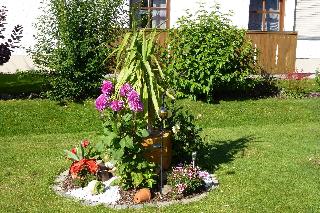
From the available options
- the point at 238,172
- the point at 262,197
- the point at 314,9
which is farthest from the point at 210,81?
the point at 314,9

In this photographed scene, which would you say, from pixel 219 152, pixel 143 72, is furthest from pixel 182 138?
pixel 219 152

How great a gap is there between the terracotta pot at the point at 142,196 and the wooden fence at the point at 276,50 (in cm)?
1075

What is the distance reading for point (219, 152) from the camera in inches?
368

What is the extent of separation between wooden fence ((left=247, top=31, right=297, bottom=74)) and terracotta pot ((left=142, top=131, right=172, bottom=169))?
9813 millimetres

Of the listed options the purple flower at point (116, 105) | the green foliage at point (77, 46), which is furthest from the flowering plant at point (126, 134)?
the green foliage at point (77, 46)

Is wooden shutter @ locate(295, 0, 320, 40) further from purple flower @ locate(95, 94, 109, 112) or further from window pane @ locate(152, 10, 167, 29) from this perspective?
purple flower @ locate(95, 94, 109, 112)

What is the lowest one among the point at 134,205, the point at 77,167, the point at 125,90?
the point at 134,205

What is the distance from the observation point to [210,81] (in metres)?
13.2

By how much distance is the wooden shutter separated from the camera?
19391 mm

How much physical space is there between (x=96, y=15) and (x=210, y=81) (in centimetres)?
310

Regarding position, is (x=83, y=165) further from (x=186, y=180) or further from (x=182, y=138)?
(x=182, y=138)

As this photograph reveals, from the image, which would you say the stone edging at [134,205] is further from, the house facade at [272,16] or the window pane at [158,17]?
the window pane at [158,17]

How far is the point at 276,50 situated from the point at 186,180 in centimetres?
1103

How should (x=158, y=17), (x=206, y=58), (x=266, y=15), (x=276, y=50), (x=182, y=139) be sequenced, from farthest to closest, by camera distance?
1. (x=266, y=15)
2. (x=158, y=17)
3. (x=276, y=50)
4. (x=206, y=58)
5. (x=182, y=139)
